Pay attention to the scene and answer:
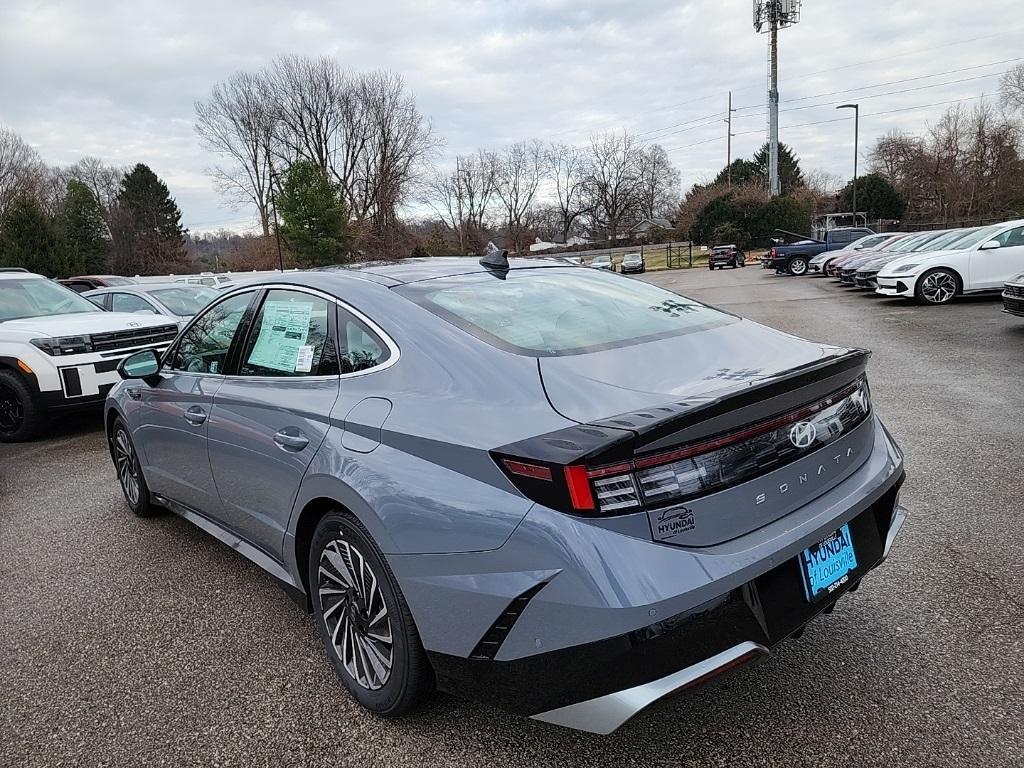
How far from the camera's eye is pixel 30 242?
3631 cm

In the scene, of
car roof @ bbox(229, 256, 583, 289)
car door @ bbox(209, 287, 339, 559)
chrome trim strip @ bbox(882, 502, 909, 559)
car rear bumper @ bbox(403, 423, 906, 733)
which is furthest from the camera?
car roof @ bbox(229, 256, 583, 289)

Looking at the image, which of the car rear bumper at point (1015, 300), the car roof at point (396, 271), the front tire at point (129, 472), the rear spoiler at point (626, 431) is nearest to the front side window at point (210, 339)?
the car roof at point (396, 271)

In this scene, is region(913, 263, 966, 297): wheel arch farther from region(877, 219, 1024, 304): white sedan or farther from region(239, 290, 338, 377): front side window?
region(239, 290, 338, 377): front side window

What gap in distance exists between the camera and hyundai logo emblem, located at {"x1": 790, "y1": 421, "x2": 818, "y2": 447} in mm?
2102

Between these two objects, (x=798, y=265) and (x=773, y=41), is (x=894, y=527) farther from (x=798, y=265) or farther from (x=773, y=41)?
(x=773, y=41)

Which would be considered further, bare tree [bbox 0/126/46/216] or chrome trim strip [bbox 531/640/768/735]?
bare tree [bbox 0/126/46/216]

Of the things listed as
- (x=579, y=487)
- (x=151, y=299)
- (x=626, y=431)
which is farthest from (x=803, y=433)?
(x=151, y=299)

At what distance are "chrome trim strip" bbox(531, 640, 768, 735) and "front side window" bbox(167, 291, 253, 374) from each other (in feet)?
7.53

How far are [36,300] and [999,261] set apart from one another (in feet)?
49.9

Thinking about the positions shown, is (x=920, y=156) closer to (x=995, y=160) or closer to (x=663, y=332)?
(x=995, y=160)

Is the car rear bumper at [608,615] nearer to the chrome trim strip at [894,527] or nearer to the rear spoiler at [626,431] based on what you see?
the rear spoiler at [626,431]

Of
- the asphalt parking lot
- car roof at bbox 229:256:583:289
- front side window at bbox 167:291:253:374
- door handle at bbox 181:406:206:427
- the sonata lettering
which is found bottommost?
the asphalt parking lot

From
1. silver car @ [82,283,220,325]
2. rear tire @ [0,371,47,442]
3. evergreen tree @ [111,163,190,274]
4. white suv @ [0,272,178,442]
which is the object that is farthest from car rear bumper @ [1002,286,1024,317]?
evergreen tree @ [111,163,190,274]

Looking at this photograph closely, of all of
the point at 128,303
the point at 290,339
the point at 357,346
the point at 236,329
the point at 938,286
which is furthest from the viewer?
the point at 938,286
